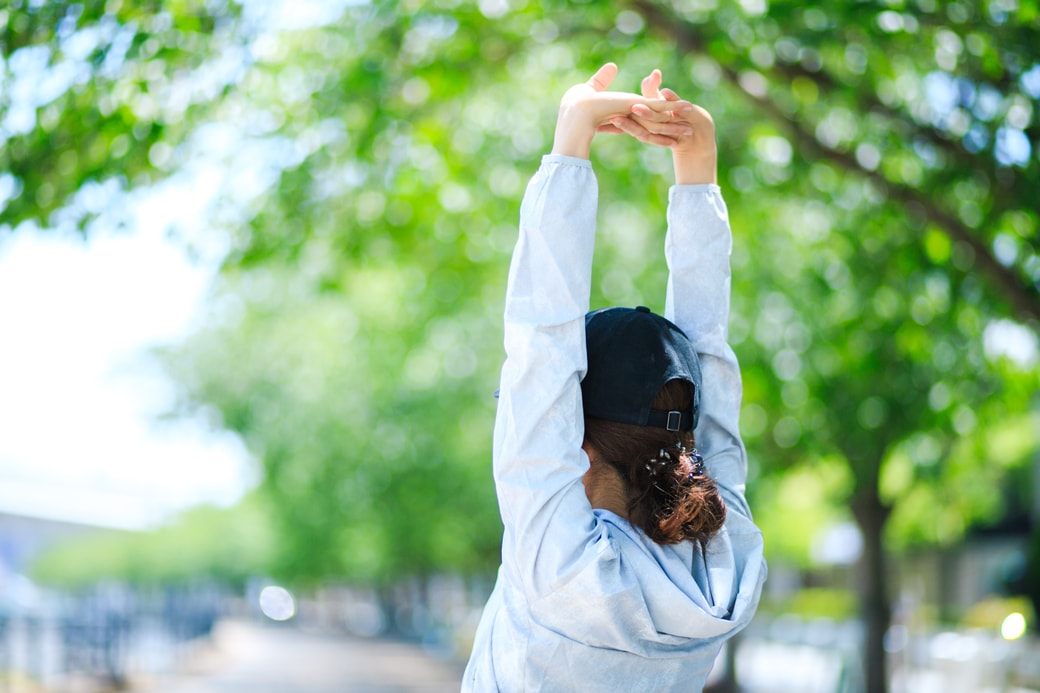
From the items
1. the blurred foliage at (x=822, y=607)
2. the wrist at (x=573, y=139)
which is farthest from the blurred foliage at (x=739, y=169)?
the blurred foliage at (x=822, y=607)

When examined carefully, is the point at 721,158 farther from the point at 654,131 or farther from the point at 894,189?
the point at 654,131

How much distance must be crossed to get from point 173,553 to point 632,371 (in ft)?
242

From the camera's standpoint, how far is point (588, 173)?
174cm

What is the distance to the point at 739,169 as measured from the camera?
843 cm

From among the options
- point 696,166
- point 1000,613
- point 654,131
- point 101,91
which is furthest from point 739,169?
point 1000,613

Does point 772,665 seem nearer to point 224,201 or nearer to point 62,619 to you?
point 62,619

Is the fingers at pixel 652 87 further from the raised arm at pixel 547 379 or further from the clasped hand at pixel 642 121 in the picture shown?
the raised arm at pixel 547 379

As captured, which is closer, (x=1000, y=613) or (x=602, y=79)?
(x=602, y=79)

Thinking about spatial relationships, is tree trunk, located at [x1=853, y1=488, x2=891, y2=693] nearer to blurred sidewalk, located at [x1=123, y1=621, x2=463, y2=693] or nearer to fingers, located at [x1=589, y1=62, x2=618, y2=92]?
blurred sidewalk, located at [x1=123, y1=621, x2=463, y2=693]

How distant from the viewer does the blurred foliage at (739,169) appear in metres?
6.16

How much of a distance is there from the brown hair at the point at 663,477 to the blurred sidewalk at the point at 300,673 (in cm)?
1659

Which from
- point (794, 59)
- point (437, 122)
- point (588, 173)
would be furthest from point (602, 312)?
point (437, 122)

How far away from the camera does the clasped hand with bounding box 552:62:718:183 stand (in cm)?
177

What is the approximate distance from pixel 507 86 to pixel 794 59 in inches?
142
